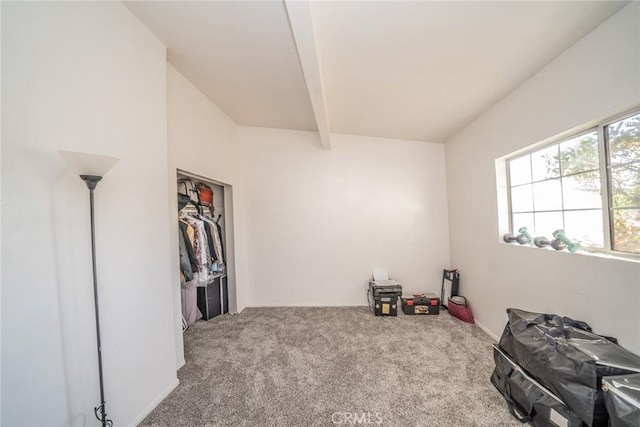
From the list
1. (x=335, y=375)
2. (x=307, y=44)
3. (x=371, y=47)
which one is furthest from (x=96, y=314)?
(x=371, y=47)

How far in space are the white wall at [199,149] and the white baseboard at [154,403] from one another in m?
0.27

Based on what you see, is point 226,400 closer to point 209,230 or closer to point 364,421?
point 364,421

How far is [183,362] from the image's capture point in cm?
202

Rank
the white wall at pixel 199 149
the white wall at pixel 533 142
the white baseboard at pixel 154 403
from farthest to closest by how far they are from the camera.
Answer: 1. the white wall at pixel 199 149
2. the white baseboard at pixel 154 403
3. the white wall at pixel 533 142

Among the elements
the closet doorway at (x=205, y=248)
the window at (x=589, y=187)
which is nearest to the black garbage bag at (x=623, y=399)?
the window at (x=589, y=187)

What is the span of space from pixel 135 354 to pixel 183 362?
0.74 metres

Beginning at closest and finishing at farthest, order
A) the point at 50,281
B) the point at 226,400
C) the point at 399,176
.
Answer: the point at 50,281
the point at 226,400
the point at 399,176

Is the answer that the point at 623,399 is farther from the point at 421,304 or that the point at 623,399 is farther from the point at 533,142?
the point at 421,304

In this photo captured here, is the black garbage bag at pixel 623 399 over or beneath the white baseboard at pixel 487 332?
over

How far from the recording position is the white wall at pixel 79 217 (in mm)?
926

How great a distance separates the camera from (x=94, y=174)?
42.9 inches

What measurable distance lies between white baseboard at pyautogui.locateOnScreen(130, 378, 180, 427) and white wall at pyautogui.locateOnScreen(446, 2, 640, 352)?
10.2ft

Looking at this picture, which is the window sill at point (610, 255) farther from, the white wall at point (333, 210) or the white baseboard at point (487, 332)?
the white wall at point (333, 210)

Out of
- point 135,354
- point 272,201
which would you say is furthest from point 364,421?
point 272,201
